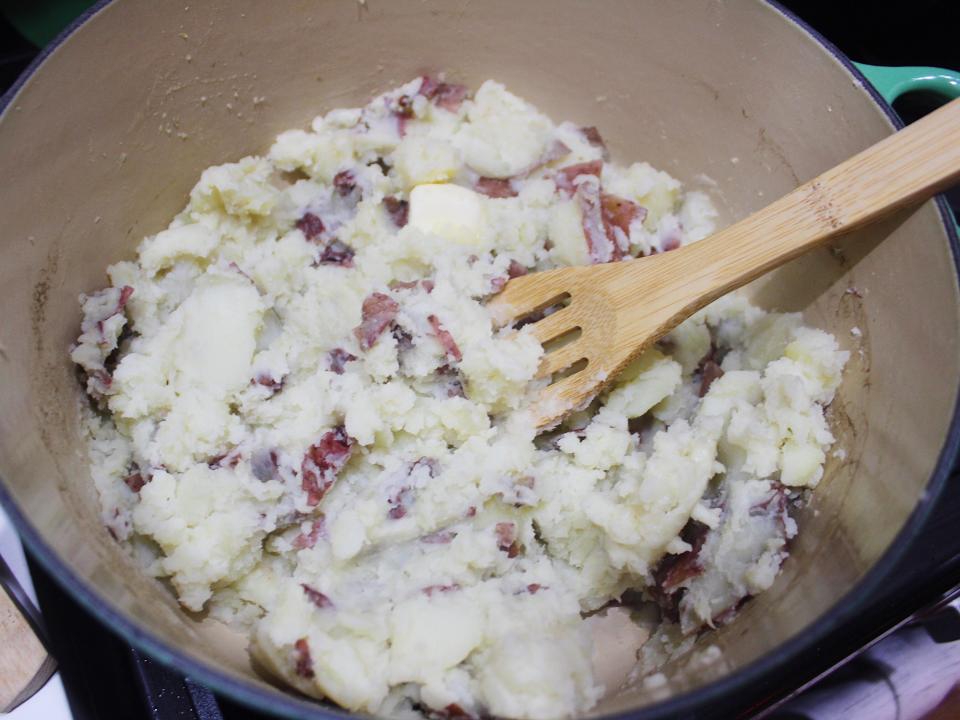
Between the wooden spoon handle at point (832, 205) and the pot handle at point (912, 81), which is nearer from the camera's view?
the wooden spoon handle at point (832, 205)

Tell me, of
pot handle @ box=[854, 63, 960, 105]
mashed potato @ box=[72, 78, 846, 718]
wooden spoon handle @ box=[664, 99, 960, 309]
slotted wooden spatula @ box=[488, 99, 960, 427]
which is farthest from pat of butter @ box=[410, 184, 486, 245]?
pot handle @ box=[854, 63, 960, 105]

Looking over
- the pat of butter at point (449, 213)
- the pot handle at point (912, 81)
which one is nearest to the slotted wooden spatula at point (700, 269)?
the pat of butter at point (449, 213)

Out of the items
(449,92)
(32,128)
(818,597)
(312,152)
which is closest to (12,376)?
(32,128)

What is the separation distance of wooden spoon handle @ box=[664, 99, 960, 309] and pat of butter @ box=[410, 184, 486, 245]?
402mm

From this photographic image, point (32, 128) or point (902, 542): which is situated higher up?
point (32, 128)

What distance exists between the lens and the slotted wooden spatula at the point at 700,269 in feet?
4.06

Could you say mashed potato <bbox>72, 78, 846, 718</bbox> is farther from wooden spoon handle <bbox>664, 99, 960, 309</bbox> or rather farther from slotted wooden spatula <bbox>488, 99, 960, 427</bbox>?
wooden spoon handle <bbox>664, 99, 960, 309</bbox>

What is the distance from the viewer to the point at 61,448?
127 cm

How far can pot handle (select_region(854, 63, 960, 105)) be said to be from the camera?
1.43 m

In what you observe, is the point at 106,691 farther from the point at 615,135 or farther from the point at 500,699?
the point at 615,135

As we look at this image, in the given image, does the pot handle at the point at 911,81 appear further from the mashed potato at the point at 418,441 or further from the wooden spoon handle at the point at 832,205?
the mashed potato at the point at 418,441

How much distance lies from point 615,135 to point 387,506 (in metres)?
0.99

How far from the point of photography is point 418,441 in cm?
144

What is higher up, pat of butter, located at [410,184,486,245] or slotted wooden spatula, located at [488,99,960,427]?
pat of butter, located at [410,184,486,245]
